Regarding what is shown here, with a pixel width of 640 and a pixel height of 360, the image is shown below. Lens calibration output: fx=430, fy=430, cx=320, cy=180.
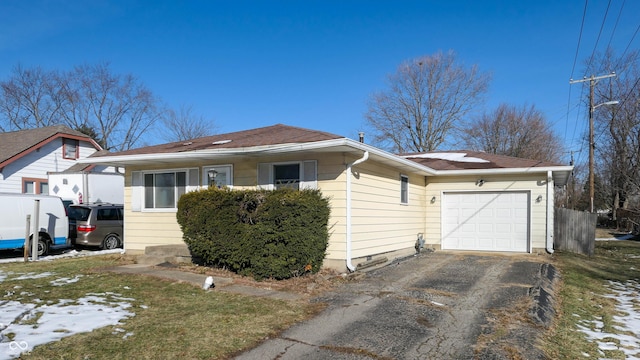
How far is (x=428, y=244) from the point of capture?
47.8 ft

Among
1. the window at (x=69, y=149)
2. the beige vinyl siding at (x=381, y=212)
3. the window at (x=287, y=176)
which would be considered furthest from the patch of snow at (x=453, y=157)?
the window at (x=69, y=149)

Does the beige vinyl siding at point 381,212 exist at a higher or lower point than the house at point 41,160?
lower

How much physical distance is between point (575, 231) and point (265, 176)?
11.2m

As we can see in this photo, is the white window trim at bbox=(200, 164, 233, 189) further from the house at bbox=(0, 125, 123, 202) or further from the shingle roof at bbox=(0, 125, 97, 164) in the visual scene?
the shingle roof at bbox=(0, 125, 97, 164)

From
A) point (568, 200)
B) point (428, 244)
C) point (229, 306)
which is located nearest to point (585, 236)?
point (428, 244)

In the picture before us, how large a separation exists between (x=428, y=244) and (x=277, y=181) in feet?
22.7

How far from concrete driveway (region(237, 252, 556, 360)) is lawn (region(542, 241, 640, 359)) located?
26 centimetres

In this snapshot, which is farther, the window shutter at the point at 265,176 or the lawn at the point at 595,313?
the window shutter at the point at 265,176

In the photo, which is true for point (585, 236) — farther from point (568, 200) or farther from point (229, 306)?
point (568, 200)

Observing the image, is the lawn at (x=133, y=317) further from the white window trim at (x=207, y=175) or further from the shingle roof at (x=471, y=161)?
the shingle roof at (x=471, y=161)

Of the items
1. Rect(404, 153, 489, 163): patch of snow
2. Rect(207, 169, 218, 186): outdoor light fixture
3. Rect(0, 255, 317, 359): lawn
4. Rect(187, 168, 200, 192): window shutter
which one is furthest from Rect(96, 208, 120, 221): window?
Rect(404, 153, 489, 163): patch of snow

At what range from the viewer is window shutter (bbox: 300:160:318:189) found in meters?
9.42

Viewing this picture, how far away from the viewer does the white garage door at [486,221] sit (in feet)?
44.4

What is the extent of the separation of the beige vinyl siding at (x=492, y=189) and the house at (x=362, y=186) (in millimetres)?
29
